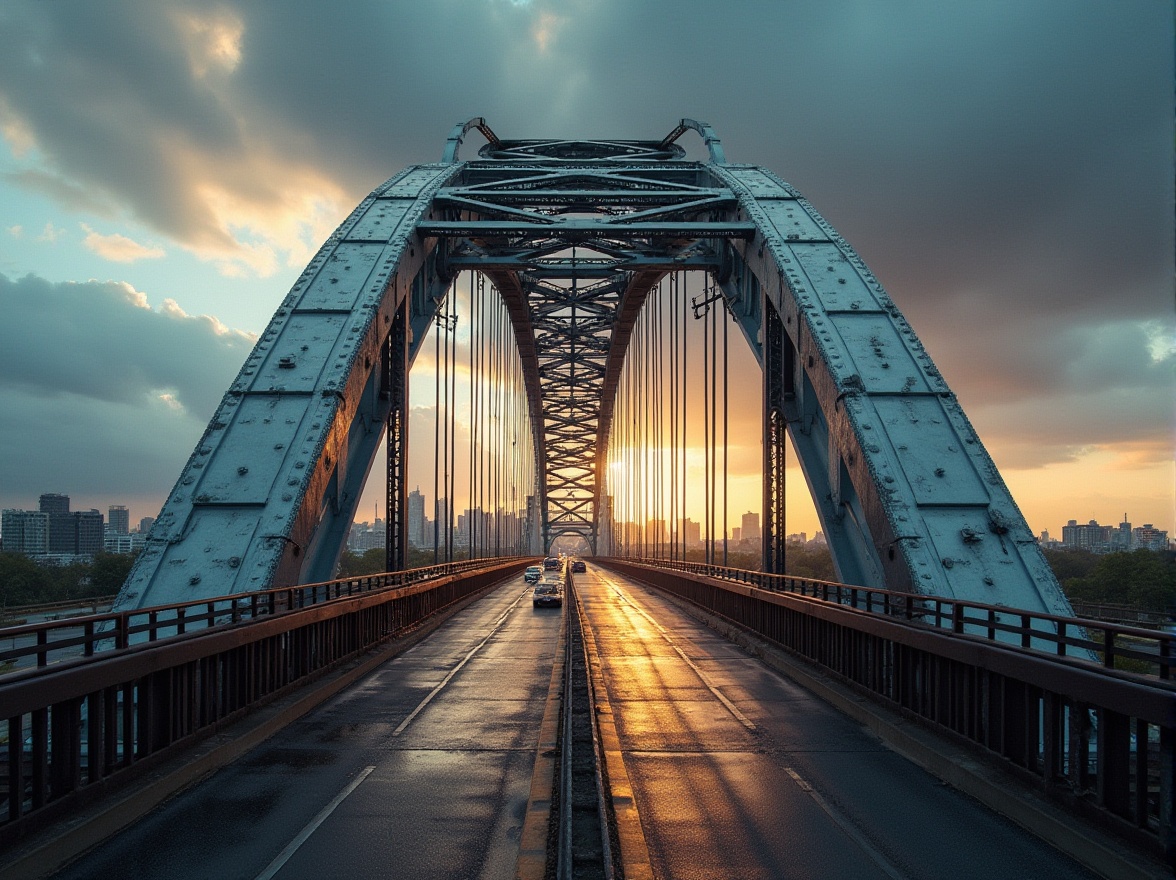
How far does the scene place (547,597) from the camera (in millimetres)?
36531

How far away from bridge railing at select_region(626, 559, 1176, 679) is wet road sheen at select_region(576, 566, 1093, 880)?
148 centimetres

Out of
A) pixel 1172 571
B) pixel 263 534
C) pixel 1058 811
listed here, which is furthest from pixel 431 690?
pixel 1172 571

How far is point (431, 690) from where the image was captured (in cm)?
1403

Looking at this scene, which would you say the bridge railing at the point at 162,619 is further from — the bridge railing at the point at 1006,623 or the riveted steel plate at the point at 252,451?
the bridge railing at the point at 1006,623

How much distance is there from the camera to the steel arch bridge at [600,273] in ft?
46.8

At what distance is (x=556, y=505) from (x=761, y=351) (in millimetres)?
137753

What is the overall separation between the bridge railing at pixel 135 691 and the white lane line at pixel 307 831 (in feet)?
5.15

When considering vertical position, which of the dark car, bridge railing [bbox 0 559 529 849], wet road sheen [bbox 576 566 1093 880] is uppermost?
bridge railing [bbox 0 559 529 849]

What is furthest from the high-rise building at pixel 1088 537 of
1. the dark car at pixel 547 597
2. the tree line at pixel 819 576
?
the dark car at pixel 547 597

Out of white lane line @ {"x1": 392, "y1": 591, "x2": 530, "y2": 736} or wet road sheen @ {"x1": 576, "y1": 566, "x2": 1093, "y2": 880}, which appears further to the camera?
white lane line @ {"x1": 392, "y1": 591, "x2": 530, "y2": 736}

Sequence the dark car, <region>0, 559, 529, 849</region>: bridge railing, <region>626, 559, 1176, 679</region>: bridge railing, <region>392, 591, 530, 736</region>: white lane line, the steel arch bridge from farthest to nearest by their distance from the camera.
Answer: the dark car
the steel arch bridge
<region>392, 591, 530, 736</region>: white lane line
<region>626, 559, 1176, 679</region>: bridge railing
<region>0, 559, 529, 849</region>: bridge railing

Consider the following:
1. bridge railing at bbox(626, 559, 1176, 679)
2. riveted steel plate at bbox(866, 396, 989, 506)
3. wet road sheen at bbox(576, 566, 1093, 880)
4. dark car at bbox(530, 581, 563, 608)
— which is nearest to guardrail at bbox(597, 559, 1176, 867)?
bridge railing at bbox(626, 559, 1176, 679)

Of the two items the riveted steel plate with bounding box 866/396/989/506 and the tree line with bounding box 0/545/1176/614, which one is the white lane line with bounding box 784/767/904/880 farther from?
the tree line with bounding box 0/545/1176/614

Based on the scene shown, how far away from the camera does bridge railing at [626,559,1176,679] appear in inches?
267
